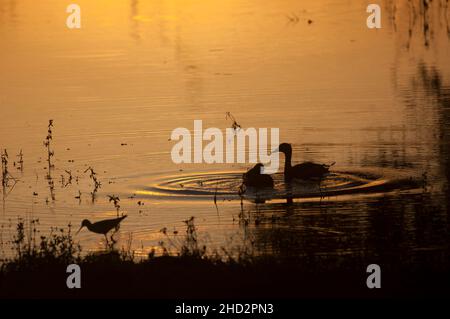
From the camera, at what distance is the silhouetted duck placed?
1538cm

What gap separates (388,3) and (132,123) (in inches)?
763

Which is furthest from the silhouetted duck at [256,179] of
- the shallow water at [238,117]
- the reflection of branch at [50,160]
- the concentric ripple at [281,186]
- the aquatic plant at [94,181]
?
the reflection of branch at [50,160]

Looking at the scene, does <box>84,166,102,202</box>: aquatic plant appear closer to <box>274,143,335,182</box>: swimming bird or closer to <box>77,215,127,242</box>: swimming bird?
<box>77,215,127,242</box>: swimming bird

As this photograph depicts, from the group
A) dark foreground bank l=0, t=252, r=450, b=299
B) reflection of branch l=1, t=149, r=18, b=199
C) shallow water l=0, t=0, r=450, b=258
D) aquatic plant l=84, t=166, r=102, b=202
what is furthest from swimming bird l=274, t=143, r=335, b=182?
dark foreground bank l=0, t=252, r=450, b=299

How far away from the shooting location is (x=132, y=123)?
792 inches

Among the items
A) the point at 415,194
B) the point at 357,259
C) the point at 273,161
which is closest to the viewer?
the point at 357,259

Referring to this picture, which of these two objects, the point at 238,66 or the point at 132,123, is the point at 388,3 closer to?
the point at 238,66

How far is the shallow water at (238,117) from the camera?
13367 mm

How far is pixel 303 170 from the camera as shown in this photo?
51.6ft

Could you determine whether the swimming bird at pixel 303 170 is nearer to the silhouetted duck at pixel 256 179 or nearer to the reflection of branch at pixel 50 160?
the silhouetted duck at pixel 256 179

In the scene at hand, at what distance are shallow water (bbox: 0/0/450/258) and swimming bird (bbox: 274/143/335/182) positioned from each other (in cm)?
22

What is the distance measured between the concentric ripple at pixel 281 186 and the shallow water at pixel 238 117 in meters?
0.04

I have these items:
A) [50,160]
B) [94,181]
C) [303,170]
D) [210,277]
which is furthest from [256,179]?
[210,277]

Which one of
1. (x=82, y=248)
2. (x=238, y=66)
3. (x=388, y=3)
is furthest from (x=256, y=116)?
(x=388, y=3)
